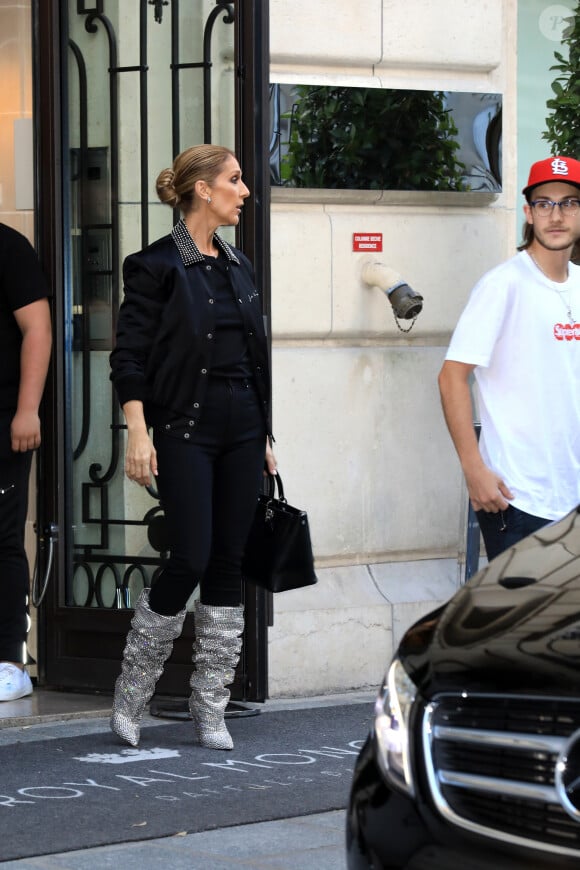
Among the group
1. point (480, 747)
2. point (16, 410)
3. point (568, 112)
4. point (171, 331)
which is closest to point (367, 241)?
point (568, 112)

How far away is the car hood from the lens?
3178 millimetres

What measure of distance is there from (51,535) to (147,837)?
2.38m

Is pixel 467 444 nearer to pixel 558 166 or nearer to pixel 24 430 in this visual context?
pixel 558 166

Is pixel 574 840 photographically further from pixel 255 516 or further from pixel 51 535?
pixel 51 535

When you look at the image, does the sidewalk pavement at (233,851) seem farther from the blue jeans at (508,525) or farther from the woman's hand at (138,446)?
the woman's hand at (138,446)

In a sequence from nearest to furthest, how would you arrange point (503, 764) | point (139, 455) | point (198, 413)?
point (503, 764) < point (139, 455) < point (198, 413)

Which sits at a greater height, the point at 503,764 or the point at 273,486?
the point at 273,486

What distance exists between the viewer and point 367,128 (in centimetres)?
716

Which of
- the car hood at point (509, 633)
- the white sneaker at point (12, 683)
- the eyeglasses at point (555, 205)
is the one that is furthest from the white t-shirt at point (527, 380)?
the white sneaker at point (12, 683)

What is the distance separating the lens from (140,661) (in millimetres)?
5668

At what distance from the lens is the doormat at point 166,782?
15.5 feet

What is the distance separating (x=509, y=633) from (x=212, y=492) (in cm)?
243

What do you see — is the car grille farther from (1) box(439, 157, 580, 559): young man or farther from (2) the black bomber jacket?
(2) the black bomber jacket

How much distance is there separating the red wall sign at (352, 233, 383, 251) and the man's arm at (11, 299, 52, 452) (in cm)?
137
